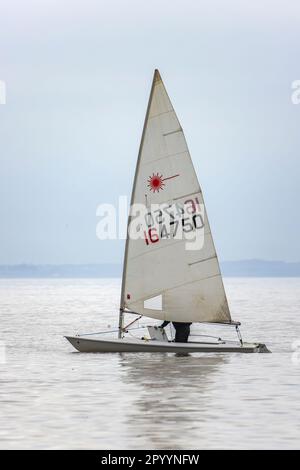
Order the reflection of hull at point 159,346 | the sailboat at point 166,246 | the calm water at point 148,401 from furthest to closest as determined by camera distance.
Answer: the sailboat at point 166,246, the reflection of hull at point 159,346, the calm water at point 148,401

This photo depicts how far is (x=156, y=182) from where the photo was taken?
55312mm

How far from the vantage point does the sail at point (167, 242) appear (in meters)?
55.2

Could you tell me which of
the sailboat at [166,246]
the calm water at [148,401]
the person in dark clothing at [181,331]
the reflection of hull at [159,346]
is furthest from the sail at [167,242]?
the calm water at [148,401]

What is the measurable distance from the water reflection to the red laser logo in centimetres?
739

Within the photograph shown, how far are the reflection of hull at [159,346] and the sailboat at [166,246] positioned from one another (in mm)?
56

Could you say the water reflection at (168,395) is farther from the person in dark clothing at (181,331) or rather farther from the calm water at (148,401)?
the person in dark clothing at (181,331)

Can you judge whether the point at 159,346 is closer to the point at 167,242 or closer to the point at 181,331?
the point at 181,331

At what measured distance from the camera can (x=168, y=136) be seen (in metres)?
55.1

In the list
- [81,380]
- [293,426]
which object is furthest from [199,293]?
[293,426]

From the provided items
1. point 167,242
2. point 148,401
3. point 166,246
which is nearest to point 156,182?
point 167,242

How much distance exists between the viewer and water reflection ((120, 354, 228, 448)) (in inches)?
1287

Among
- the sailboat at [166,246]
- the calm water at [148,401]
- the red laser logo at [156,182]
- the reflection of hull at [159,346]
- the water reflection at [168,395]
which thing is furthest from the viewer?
the red laser logo at [156,182]

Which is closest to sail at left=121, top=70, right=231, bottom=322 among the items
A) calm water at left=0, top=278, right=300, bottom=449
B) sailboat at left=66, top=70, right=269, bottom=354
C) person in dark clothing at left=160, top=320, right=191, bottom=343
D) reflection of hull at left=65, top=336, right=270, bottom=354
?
sailboat at left=66, top=70, right=269, bottom=354

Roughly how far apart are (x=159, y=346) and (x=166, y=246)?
4.86 m
